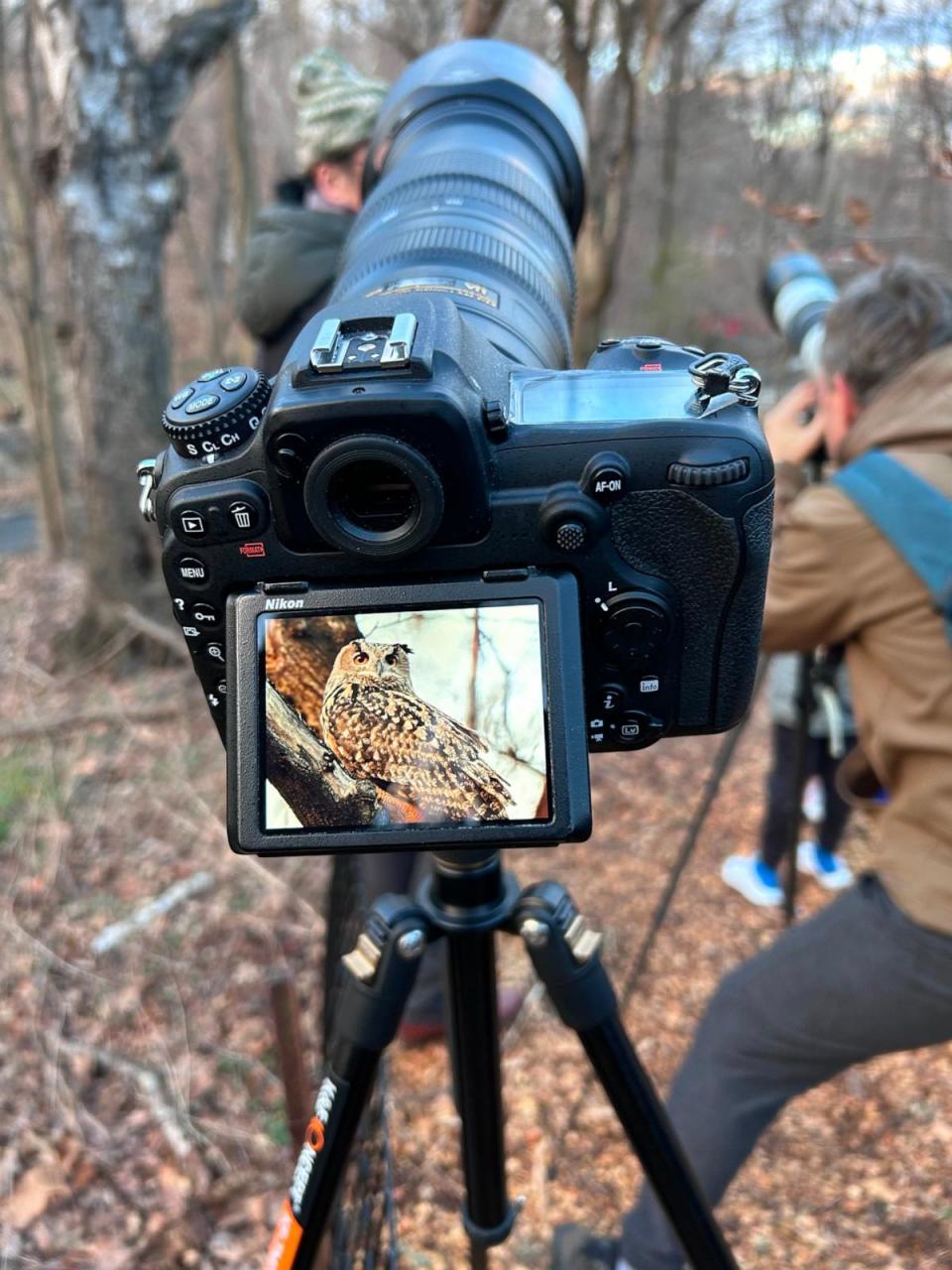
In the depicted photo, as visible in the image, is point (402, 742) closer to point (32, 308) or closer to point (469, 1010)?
point (469, 1010)

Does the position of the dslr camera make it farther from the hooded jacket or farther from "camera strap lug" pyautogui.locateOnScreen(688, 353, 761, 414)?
the hooded jacket

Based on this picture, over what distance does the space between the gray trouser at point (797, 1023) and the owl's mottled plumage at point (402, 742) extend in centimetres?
82

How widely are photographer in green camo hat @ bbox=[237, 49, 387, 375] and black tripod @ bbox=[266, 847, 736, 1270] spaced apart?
4.16ft

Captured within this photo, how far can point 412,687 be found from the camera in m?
0.81

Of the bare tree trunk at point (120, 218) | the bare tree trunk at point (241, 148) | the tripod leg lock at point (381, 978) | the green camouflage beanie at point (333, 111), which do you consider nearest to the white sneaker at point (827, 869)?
the tripod leg lock at point (381, 978)

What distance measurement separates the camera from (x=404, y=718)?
2.68 ft

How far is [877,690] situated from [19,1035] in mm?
2115

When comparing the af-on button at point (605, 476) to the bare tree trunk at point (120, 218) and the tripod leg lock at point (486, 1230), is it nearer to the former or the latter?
the tripod leg lock at point (486, 1230)

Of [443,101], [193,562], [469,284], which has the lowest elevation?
[193,562]

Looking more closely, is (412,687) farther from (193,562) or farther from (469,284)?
(469,284)

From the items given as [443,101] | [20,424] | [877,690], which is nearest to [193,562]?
[443,101]

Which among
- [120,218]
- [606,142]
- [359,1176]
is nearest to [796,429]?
[359,1176]

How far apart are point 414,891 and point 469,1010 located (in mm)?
1002

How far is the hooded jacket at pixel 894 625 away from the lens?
1305 millimetres
